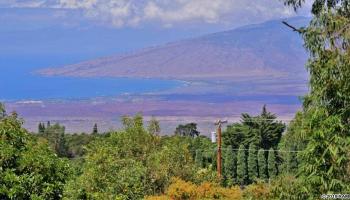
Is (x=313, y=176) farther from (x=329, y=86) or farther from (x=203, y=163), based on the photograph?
(x=203, y=163)

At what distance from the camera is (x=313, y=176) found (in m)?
9.51

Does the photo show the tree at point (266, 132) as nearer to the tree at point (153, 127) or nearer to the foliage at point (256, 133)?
the foliage at point (256, 133)

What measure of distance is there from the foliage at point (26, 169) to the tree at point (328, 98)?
12.8ft

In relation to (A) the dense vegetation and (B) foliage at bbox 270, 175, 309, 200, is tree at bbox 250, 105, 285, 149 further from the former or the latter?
(B) foliage at bbox 270, 175, 309, 200

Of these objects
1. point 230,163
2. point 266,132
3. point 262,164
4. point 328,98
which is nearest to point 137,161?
point 328,98

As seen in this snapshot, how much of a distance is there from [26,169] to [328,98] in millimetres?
4597

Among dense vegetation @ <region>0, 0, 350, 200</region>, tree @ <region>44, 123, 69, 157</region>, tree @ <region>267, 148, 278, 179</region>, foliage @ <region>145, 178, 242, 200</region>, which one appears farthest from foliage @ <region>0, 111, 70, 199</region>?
tree @ <region>44, 123, 69, 157</region>

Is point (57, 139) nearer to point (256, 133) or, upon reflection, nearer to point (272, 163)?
point (256, 133)

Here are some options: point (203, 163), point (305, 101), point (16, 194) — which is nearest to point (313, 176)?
point (305, 101)

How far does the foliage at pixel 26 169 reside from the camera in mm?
9539

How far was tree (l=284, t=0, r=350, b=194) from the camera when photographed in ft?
29.6

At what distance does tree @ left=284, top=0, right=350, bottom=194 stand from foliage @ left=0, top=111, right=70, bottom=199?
3908mm

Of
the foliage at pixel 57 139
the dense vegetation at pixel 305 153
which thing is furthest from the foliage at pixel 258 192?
the foliage at pixel 57 139

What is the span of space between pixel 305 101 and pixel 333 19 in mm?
1298
